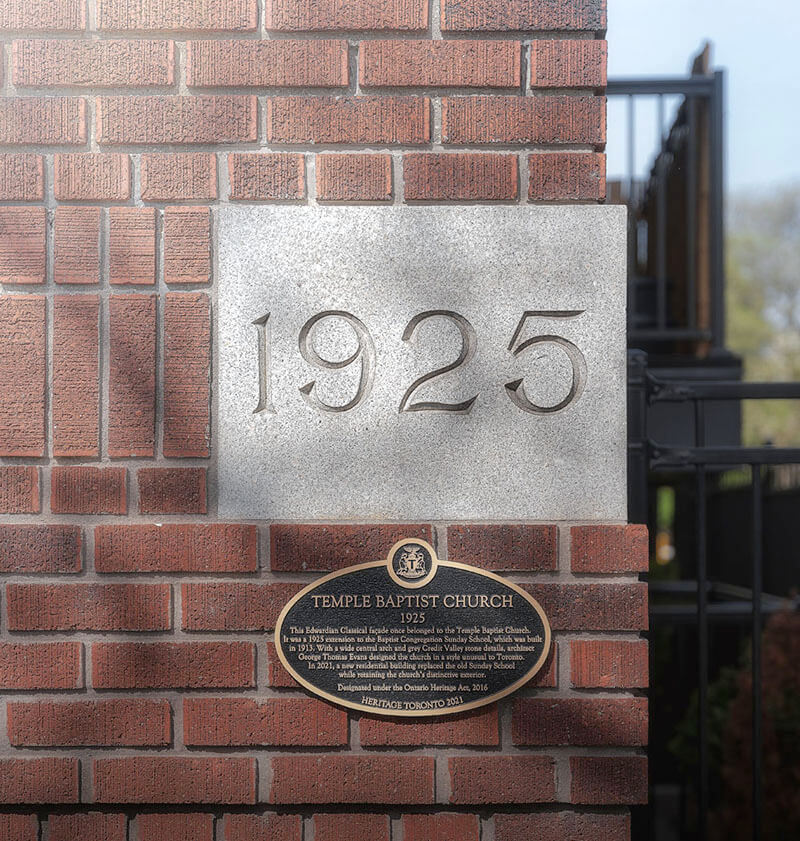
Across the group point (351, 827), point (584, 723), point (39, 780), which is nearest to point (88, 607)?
point (39, 780)

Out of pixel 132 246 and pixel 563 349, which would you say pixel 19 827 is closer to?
pixel 132 246

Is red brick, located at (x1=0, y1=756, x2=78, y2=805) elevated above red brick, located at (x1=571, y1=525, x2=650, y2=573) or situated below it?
below

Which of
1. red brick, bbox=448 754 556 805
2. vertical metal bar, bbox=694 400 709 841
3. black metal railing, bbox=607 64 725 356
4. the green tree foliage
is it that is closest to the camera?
red brick, bbox=448 754 556 805

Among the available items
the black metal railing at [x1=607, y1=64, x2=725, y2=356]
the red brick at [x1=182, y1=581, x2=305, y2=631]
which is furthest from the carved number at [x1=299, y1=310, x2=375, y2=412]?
the black metal railing at [x1=607, y1=64, x2=725, y2=356]

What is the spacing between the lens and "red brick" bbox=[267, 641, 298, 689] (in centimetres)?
207

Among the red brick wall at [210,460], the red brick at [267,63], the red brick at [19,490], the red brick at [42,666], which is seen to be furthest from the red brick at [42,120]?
the red brick at [42,666]

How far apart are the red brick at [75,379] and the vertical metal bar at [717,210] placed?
3451 mm

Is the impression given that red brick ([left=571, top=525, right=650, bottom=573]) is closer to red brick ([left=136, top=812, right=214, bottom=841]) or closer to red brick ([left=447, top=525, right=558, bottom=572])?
red brick ([left=447, top=525, right=558, bottom=572])

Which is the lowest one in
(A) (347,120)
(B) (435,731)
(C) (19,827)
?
(C) (19,827)

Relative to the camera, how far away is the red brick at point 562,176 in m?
2.09

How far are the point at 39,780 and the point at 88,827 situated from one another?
0.54 feet

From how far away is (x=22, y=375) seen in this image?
2096mm

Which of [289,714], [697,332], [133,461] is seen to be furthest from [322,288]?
[697,332]

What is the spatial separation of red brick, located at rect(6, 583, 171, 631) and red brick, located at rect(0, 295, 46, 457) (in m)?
0.34
